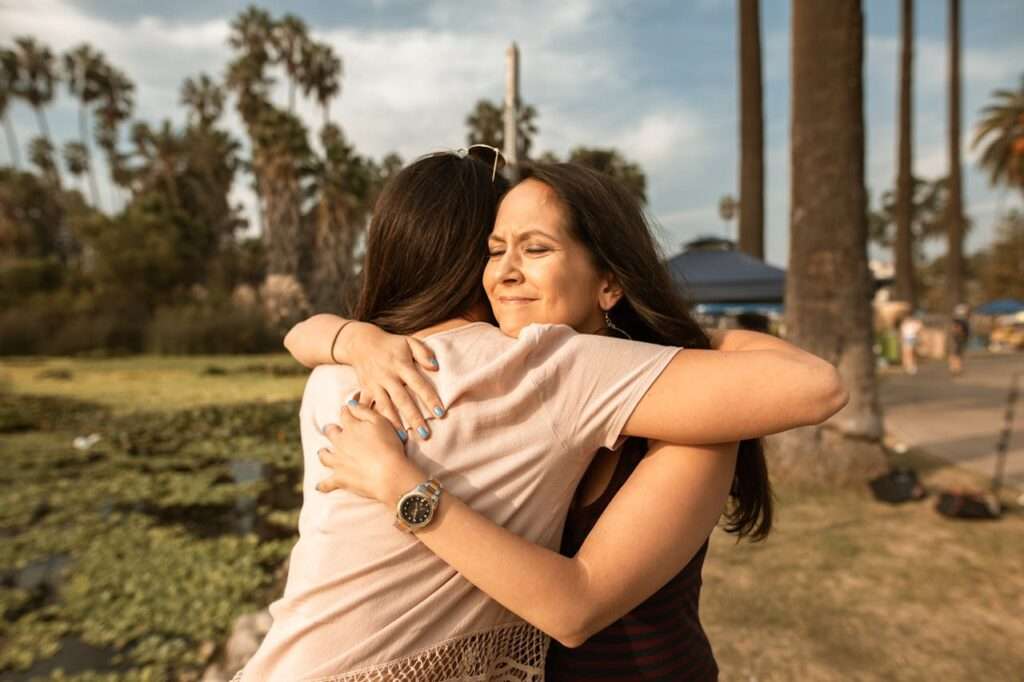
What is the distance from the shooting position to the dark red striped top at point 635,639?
1.24 m

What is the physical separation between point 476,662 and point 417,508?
331mm

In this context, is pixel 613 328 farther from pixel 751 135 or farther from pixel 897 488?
pixel 751 135

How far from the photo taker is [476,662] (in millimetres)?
1149

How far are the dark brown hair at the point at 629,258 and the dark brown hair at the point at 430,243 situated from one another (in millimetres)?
176

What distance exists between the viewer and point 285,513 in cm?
644

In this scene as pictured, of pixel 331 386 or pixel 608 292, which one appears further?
pixel 608 292

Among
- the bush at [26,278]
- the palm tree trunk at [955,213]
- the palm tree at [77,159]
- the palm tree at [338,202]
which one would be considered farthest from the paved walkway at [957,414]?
the palm tree at [77,159]

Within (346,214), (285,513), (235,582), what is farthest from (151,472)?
(346,214)

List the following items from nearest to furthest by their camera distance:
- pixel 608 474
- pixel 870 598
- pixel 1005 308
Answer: pixel 608 474 < pixel 870 598 < pixel 1005 308

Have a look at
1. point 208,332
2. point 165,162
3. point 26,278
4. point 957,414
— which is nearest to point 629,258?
point 957,414

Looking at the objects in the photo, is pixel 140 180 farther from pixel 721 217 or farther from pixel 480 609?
pixel 480 609

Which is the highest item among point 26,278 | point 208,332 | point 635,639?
point 26,278

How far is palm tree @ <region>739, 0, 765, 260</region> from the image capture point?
10891 millimetres

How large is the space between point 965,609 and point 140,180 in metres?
53.1
